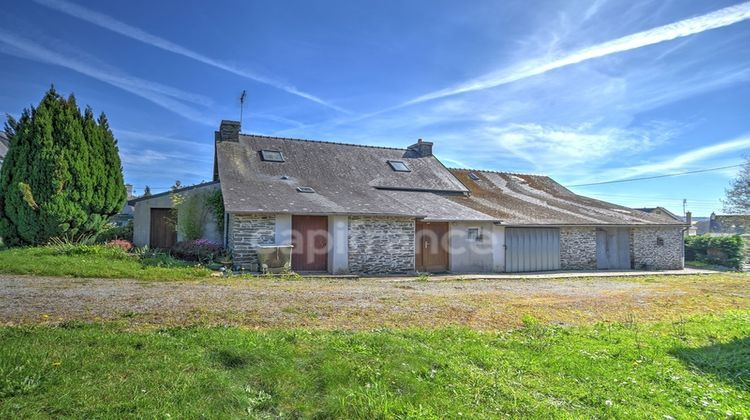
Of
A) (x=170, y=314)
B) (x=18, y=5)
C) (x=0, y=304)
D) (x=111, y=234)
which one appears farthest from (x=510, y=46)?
(x=111, y=234)

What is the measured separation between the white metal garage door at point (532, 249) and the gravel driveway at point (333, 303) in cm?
417

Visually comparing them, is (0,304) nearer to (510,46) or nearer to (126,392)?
(126,392)

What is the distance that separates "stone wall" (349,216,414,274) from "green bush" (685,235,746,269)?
17.3 m

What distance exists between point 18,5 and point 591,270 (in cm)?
1854

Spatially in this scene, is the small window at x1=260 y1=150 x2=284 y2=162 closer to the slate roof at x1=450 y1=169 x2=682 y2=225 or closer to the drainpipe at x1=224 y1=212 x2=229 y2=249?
the drainpipe at x1=224 y1=212 x2=229 y2=249

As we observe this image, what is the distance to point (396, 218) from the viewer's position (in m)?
13.6

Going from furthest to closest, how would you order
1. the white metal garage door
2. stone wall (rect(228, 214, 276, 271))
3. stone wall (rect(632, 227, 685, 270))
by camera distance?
stone wall (rect(632, 227, 685, 270)), the white metal garage door, stone wall (rect(228, 214, 276, 271))

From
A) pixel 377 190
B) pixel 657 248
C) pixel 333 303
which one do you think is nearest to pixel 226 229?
pixel 377 190

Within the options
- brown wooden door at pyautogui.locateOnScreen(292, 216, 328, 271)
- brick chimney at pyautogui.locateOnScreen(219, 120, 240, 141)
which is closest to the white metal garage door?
brown wooden door at pyautogui.locateOnScreen(292, 216, 328, 271)

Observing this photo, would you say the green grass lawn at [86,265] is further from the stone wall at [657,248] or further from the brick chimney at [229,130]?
the stone wall at [657,248]

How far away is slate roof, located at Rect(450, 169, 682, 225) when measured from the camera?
53.3 feet

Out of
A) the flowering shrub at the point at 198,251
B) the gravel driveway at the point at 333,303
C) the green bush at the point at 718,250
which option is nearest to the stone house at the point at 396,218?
the flowering shrub at the point at 198,251

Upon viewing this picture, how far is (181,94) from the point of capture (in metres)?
12.8

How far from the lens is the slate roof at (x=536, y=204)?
16.2 m
